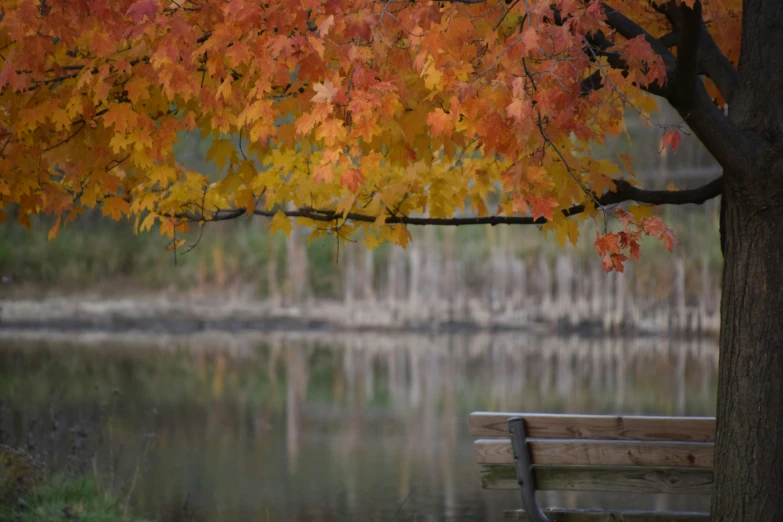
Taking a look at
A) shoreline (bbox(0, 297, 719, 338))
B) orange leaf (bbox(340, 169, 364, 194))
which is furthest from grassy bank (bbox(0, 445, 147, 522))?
shoreline (bbox(0, 297, 719, 338))

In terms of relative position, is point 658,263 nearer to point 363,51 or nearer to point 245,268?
point 245,268

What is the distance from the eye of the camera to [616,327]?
939 inches

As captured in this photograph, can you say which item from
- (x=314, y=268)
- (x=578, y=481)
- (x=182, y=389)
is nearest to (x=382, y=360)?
(x=182, y=389)

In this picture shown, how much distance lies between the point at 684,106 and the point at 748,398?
1.33 m

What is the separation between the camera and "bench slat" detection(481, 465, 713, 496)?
17.7 feet

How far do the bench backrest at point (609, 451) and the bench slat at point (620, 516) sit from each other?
12cm

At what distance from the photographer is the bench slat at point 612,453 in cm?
534

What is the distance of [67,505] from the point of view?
7387mm

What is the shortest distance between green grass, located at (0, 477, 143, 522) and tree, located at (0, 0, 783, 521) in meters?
2.54

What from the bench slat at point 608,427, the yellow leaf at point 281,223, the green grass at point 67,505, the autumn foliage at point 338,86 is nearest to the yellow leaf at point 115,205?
the autumn foliage at point 338,86

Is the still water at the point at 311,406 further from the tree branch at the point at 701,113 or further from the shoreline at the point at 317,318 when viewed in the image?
the tree branch at the point at 701,113

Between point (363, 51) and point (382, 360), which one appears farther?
point (382, 360)

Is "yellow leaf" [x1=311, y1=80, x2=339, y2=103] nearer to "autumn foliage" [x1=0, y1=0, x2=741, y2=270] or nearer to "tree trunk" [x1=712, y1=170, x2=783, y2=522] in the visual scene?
"autumn foliage" [x1=0, y1=0, x2=741, y2=270]

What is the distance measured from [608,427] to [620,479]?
0.31m
